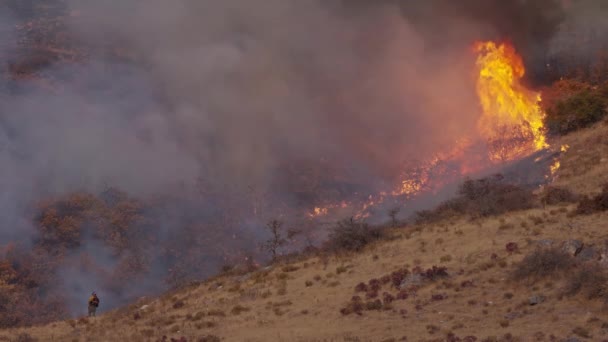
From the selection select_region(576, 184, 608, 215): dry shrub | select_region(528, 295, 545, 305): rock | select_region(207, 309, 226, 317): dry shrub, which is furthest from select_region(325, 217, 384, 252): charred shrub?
select_region(528, 295, 545, 305): rock

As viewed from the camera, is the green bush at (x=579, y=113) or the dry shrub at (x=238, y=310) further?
the green bush at (x=579, y=113)

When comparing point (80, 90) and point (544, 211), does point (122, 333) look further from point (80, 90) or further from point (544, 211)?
point (80, 90)

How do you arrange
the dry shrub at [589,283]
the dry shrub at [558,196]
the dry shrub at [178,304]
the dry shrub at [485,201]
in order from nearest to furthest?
the dry shrub at [589,283] → the dry shrub at [178,304] → the dry shrub at [558,196] → the dry shrub at [485,201]

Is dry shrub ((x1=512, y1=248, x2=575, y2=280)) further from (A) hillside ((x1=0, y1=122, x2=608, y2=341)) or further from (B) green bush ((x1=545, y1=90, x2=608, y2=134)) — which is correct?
(B) green bush ((x1=545, y1=90, x2=608, y2=134))

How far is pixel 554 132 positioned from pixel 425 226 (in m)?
27.5

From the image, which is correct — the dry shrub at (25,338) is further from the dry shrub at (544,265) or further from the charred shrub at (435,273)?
the dry shrub at (544,265)

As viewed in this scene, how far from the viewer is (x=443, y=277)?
21.0m

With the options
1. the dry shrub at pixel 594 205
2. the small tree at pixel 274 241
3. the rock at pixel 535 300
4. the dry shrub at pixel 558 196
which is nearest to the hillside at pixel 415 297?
the rock at pixel 535 300

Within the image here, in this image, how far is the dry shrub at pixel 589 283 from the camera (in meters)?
15.6

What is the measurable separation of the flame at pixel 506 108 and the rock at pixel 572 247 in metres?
34.7

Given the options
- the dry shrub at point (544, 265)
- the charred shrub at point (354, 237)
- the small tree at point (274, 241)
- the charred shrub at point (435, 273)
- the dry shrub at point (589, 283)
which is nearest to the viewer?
the dry shrub at point (589, 283)

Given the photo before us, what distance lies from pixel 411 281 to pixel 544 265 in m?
5.13

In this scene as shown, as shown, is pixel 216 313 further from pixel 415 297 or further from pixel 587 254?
pixel 587 254

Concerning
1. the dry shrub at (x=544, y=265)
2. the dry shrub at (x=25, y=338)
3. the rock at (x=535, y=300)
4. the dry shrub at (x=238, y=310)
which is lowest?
the rock at (x=535, y=300)
